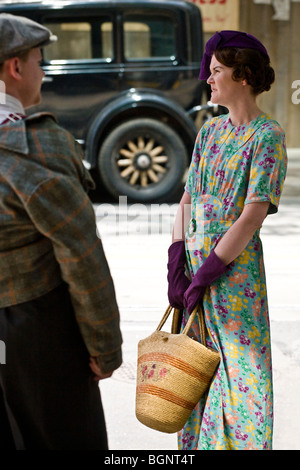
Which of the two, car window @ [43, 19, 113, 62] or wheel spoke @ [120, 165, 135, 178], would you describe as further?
car window @ [43, 19, 113, 62]

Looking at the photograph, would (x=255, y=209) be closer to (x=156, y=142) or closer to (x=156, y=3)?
(x=156, y=142)

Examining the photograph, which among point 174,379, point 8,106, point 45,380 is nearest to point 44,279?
point 45,380

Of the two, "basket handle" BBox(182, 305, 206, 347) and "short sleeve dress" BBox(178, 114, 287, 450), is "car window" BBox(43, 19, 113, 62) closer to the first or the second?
"short sleeve dress" BBox(178, 114, 287, 450)

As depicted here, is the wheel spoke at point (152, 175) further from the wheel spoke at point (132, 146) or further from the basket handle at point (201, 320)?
the basket handle at point (201, 320)

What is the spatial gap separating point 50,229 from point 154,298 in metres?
3.75

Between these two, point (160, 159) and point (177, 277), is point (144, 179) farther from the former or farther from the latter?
point (177, 277)

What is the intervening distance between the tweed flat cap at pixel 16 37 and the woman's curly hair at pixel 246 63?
2.59 ft

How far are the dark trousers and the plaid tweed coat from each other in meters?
0.04

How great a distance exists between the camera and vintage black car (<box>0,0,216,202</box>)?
949 cm

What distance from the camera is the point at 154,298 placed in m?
5.51

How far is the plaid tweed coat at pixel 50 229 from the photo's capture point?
5.87ft

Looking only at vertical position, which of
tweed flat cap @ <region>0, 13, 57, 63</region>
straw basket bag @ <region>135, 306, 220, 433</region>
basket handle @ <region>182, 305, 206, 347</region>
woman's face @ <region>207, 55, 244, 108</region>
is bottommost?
straw basket bag @ <region>135, 306, 220, 433</region>

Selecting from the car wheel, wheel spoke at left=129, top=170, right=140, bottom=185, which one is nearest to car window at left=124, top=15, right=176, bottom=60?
the car wheel

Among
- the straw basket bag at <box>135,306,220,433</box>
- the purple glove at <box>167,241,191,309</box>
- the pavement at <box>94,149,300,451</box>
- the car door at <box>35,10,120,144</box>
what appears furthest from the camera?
the car door at <box>35,10,120,144</box>
